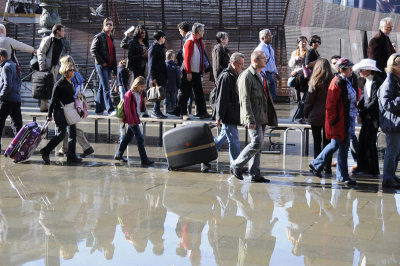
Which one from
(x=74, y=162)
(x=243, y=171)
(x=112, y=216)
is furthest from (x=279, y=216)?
(x=74, y=162)

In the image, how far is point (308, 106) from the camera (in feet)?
35.1

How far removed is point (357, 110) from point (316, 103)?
679mm

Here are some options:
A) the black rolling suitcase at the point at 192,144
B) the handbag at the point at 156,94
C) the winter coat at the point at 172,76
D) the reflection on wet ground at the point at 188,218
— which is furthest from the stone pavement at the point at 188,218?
the winter coat at the point at 172,76

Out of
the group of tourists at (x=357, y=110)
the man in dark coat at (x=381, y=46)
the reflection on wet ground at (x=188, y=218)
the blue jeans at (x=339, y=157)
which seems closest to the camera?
the reflection on wet ground at (x=188, y=218)

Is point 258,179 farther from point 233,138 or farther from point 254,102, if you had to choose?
point 254,102

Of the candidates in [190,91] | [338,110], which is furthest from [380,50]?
[190,91]

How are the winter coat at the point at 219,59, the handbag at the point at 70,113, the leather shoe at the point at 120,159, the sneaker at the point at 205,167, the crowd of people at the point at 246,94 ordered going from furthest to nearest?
the winter coat at the point at 219,59
the leather shoe at the point at 120,159
the handbag at the point at 70,113
the sneaker at the point at 205,167
the crowd of people at the point at 246,94

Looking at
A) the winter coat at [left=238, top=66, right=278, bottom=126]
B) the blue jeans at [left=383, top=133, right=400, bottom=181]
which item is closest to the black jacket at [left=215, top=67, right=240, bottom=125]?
the winter coat at [left=238, top=66, right=278, bottom=126]

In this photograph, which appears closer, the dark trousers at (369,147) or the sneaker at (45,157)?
the dark trousers at (369,147)

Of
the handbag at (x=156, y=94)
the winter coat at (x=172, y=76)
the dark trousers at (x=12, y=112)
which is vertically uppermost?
the winter coat at (x=172, y=76)

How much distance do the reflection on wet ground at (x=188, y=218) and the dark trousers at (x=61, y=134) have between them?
45 cm

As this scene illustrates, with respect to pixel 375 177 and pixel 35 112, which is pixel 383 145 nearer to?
pixel 375 177

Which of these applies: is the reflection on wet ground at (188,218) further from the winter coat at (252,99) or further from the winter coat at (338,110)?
the winter coat at (252,99)

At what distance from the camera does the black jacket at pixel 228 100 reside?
33.3 ft
